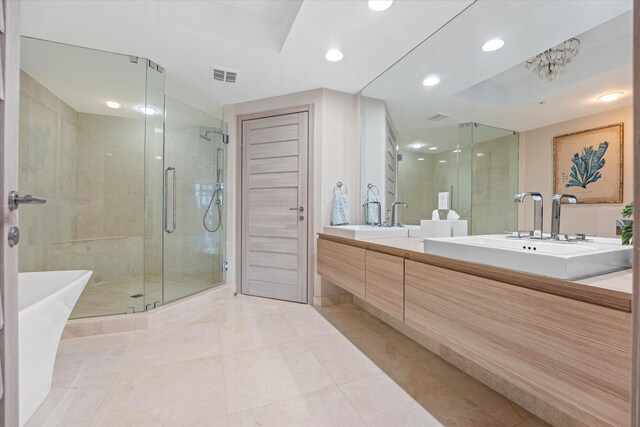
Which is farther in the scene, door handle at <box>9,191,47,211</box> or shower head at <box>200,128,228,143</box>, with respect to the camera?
shower head at <box>200,128,228,143</box>

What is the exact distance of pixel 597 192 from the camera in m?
1.21

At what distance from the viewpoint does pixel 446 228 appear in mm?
1928

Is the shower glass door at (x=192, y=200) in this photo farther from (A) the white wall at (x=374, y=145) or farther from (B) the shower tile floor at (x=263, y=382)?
(A) the white wall at (x=374, y=145)

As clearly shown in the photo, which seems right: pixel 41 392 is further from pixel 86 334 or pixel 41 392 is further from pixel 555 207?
pixel 555 207

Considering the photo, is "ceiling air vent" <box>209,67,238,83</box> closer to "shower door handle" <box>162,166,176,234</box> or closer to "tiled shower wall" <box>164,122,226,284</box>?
"tiled shower wall" <box>164,122,226,284</box>

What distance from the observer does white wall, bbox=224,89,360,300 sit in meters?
2.81

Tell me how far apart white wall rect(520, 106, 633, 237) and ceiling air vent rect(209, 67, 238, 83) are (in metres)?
2.25

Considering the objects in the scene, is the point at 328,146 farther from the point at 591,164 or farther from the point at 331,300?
the point at 591,164

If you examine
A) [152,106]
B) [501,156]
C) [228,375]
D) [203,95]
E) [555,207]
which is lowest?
[228,375]

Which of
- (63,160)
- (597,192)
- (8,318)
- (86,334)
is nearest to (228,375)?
(8,318)

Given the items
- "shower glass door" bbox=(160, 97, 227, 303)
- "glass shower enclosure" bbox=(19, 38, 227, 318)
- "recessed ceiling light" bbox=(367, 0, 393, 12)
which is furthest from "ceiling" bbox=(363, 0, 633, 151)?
"glass shower enclosure" bbox=(19, 38, 227, 318)

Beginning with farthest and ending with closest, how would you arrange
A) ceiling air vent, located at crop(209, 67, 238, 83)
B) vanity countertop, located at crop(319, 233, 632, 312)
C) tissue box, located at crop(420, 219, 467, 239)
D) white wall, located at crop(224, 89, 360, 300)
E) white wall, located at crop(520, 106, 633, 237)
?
white wall, located at crop(224, 89, 360, 300)
ceiling air vent, located at crop(209, 67, 238, 83)
tissue box, located at crop(420, 219, 467, 239)
white wall, located at crop(520, 106, 633, 237)
vanity countertop, located at crop(319, 233, 632, 312)

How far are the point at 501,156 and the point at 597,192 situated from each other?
0.44 metres

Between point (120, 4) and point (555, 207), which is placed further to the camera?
point (120, 4)
